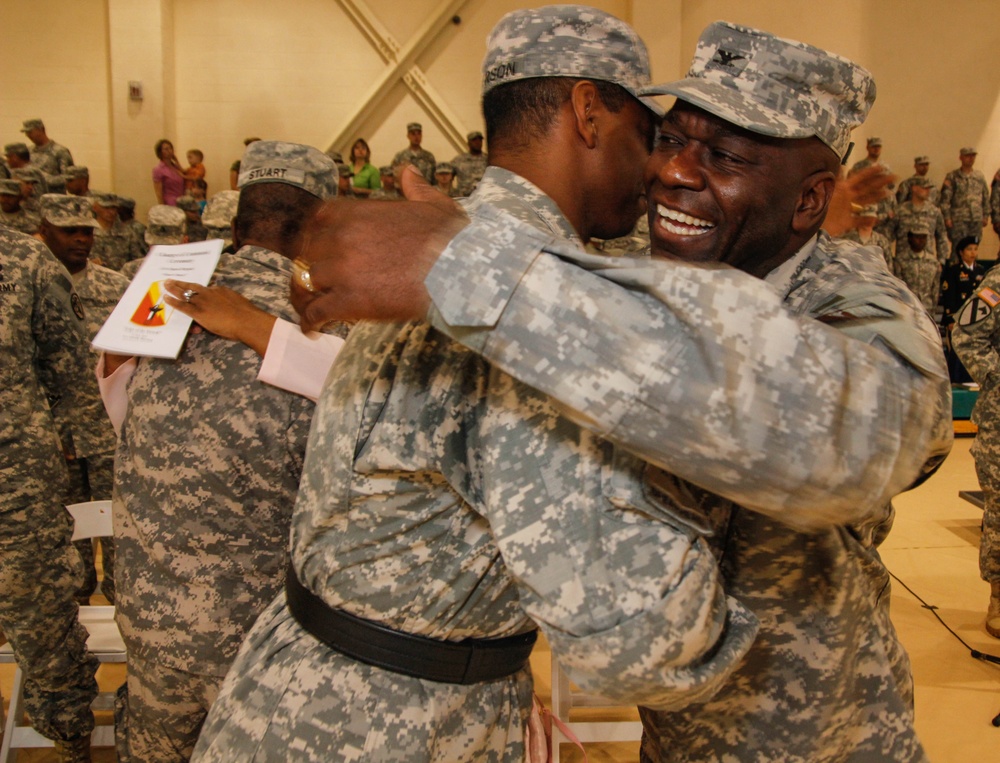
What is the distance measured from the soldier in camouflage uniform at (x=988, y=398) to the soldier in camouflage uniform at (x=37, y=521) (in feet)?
15.2

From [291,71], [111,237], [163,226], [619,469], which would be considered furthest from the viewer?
[291,71]

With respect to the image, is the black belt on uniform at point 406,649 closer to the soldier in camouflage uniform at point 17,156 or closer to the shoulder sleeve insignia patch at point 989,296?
the shoulder sleeve insignia patch at point 989,296

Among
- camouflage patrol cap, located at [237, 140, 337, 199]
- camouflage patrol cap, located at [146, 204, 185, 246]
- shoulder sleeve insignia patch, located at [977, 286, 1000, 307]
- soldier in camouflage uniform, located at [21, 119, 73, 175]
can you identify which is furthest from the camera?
soldier in camouflage uniform, located at [21, 119, 73, 175]

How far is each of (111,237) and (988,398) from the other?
32.1 feet

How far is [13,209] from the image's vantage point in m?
8.83

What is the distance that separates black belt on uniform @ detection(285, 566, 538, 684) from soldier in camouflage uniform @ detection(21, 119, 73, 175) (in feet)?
41.8

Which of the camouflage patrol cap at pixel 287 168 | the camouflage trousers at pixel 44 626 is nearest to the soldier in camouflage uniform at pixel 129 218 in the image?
the camouflage trousers at pixel 44 626

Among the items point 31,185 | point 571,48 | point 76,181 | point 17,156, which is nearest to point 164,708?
point 571,48

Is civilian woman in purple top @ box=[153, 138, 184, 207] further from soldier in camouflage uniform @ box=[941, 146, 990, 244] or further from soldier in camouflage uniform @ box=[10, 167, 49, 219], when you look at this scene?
soldier in camouflage uniform @ box=[941, 146, 990, 244]

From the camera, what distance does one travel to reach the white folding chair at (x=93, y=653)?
3.09 metres

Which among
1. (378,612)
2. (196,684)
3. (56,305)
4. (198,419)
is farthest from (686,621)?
(56,305)

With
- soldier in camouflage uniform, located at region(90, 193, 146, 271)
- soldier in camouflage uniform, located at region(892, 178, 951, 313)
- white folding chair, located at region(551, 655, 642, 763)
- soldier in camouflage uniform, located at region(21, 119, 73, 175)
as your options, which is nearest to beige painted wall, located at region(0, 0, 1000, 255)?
soldier in camouflage uniform, located at region(21, 119, 73, 175)

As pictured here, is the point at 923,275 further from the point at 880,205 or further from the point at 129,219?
the point at 129,219

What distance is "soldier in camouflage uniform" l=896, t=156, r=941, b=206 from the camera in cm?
1290
